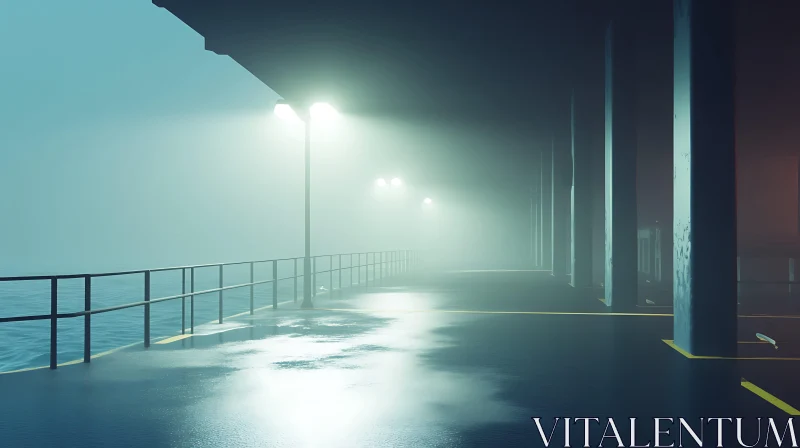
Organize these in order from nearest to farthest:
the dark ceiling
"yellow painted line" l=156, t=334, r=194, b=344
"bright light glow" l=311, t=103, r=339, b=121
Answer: "yellow painted line" l=156, t=334, r=194, b=344, the dark ceiling, "bright light glow" l=311, t=103, r=339, b=121

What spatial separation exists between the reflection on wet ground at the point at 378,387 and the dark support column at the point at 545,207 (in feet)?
74.5

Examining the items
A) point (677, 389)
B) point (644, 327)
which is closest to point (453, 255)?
point (644, 327)

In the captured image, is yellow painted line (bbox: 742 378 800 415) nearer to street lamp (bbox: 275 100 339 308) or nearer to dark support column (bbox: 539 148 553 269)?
street lamp (bbox: 275 100 339 308)

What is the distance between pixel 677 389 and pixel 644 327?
5509 mm

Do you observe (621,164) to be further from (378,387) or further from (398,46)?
(378,387)

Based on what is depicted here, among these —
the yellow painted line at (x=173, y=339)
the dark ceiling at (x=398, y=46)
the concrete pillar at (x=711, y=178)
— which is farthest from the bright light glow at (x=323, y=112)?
the concrete pillar at (x=711, y=178)

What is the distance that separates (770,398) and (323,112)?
11.6 metres

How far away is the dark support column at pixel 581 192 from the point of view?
21.5 meters

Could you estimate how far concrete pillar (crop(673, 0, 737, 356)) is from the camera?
31.5 ft

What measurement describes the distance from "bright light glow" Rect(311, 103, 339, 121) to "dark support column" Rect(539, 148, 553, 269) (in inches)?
728

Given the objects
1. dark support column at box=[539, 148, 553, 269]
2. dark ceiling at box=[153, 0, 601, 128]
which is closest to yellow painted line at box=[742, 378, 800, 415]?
dark ceiling at box=[153, 0, 601, 128]

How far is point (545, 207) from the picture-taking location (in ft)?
124

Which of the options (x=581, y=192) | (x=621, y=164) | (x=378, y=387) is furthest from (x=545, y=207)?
(x=378, y=387)

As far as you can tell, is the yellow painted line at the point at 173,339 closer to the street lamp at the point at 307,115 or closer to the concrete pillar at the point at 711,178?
the street lamp at the point at 307,115
